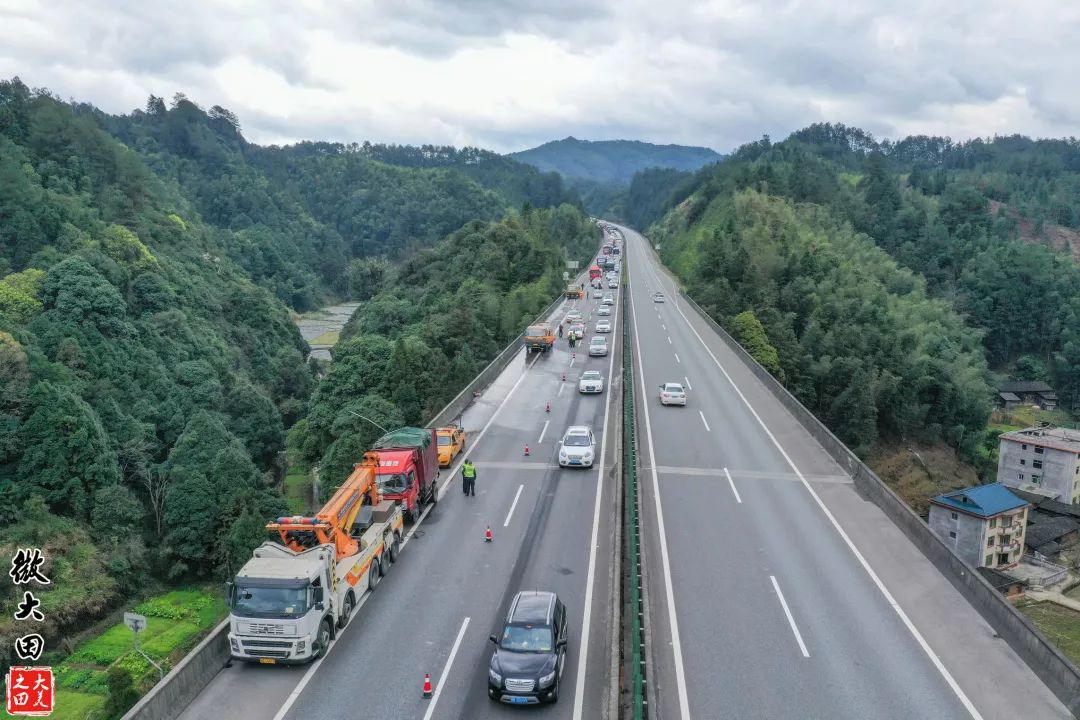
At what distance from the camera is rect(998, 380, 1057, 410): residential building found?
11025cm

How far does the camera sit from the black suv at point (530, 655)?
48.9 ft

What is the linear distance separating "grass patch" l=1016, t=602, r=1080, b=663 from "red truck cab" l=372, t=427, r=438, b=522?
35.5 metres

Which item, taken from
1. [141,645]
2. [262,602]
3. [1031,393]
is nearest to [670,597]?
[262,602]

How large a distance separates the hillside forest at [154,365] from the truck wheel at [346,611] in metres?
20.8

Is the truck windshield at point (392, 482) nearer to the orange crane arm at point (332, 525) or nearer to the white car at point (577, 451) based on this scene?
the orange crane arm at point (332, 525)

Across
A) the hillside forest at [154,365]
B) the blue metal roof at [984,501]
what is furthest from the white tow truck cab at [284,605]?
the blue metal roof at [984,501]

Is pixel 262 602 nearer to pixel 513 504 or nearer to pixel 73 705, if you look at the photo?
pixel 513 504

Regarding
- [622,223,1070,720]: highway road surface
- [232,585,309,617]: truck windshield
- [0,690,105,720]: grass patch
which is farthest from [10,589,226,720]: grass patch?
[622,223,1070,720]: highway road surface

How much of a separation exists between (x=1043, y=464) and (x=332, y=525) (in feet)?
242

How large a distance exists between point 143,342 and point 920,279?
355 ft

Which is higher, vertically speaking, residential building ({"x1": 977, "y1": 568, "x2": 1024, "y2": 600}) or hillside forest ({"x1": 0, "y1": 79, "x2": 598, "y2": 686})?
hillside forest ({"x1": 0, "y1": 79, "x2": 598, "y2": 686})

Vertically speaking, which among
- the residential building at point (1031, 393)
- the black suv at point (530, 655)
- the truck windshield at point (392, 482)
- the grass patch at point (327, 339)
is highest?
the truck windshield at point (392, 482)

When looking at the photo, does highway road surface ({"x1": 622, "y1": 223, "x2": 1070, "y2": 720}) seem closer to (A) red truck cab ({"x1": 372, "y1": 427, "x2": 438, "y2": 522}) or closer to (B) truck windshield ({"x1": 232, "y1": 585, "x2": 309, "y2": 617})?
(A) red truck cab ({"x1": 372, "y1": 427, "x2": 438, "y2": 522})

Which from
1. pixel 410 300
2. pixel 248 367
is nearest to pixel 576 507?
pixel 248 367
